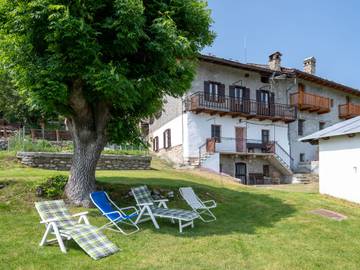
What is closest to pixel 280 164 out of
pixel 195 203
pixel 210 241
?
pixel 195 203

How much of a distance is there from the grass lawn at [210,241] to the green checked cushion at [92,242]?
0.13 meters

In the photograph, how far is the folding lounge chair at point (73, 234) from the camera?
5.80 metres

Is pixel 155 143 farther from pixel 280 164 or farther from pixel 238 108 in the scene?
pixel 280 164

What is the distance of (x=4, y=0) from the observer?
762 centimetres

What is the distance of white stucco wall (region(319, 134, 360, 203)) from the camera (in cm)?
1270

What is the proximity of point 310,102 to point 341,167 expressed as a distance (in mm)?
15521

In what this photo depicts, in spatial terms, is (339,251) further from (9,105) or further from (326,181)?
(9,105)

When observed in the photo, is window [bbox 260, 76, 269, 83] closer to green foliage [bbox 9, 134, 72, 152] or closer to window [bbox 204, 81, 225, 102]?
window [bbox 204, 81, 225, 102]

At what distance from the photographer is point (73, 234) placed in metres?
5.93

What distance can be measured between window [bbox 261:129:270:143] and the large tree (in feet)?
54.8

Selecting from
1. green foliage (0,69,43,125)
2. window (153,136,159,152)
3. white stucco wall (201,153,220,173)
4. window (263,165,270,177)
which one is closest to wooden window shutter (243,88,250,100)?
window (263,165,270,177)

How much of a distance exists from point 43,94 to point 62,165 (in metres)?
8.29

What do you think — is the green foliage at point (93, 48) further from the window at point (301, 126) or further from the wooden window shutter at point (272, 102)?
the window at point (301, 126)

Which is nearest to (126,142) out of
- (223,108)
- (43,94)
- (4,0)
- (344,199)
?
(43,94)
